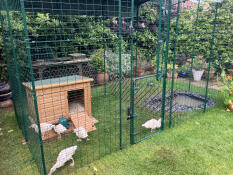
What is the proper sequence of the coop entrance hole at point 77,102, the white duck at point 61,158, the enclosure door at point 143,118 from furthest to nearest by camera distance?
the coop entrance hole at point 77,102 < the enclosure door at point 143,118 < the white duck at point 61,158

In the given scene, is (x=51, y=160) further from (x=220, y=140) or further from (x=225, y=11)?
(x=225, y=11)

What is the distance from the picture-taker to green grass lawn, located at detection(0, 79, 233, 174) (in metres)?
3.00

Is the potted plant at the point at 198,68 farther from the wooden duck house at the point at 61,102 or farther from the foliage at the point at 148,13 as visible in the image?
the wooden duck house at the point at 61,102

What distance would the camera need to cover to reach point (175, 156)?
10.6 ft

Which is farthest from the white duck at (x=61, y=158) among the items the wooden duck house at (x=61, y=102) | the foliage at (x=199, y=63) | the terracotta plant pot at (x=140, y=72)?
the foliage at (x=199, y=63)

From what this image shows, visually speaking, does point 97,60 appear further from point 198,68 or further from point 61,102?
point 198,68

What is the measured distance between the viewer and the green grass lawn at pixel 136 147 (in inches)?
118

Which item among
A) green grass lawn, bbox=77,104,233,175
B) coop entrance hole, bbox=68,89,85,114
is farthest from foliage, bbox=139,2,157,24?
green grass lawn, bbox=77,104,233,175

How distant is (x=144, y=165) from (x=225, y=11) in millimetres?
7672

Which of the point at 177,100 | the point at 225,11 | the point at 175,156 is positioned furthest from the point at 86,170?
the point at 225,11

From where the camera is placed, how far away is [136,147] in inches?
137

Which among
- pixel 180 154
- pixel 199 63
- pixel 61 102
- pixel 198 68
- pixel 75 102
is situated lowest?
pixel 180 154

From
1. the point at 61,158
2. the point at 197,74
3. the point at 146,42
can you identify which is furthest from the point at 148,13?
the point at 61,158

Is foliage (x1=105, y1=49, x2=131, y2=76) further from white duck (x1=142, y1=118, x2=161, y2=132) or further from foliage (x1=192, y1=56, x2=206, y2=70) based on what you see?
white duck (x1=142, y1=118, x2=161, y2=132)
